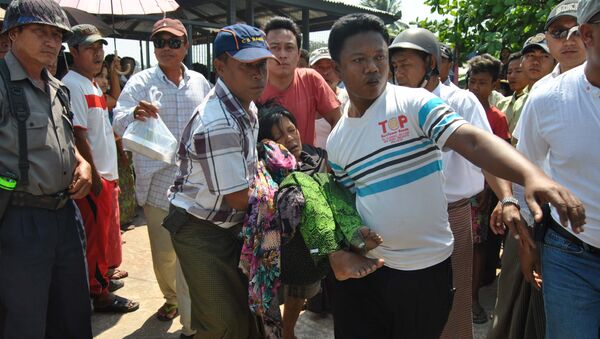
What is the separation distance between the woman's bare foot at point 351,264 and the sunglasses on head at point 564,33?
2.07 meters

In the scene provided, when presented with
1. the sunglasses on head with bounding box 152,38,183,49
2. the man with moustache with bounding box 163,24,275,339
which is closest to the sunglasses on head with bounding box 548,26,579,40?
the man with moustache with bounding box 163,24,275,339

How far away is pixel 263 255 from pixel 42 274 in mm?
1283

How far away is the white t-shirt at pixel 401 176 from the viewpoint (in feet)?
6.15

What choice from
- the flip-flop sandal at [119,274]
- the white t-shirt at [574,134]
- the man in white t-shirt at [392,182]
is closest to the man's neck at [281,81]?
the man in white t-shirt at [392,182]

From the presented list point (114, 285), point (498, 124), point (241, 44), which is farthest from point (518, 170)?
point (114, 285)

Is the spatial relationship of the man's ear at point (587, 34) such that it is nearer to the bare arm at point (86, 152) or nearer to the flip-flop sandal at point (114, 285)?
the bare arm at point (86, 152)

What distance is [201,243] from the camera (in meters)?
2.45

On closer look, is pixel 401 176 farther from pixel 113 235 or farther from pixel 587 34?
pixel 113 235

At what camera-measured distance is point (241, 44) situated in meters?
2.34

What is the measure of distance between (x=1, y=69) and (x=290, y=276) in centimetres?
177

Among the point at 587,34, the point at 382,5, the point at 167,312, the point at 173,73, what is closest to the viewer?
the point at 587,34

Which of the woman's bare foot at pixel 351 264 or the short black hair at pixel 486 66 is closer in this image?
the woman's bare foot at pixel 351 264

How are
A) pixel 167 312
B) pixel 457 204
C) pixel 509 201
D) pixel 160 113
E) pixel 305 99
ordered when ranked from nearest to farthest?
pixel 509 201
pixel 457 204
pixel 305 99
pixel 160 113
pixel 167 312

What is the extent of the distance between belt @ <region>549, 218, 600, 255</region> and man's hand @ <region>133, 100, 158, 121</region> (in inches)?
93.5
